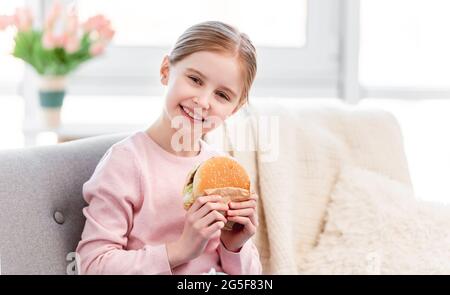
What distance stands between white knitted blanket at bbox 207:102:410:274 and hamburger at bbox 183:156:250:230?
369 millimetres

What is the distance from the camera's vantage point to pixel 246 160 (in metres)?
1.05

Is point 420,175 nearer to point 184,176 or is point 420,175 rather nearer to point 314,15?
point 314,15

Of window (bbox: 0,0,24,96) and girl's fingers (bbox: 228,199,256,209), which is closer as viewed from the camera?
girl's fingers (bbox: 228,199,256,209)

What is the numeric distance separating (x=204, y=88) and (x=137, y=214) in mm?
141

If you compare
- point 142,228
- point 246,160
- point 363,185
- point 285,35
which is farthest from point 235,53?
point 285,35

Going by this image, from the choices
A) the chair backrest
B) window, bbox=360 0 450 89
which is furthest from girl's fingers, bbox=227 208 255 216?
window, bbox=360 0 450 89

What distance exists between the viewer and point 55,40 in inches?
60.1

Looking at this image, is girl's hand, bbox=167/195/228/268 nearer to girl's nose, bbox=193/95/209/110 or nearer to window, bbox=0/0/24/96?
girl's nose, bbox=193/95/209/110

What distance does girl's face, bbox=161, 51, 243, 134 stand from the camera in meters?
0.66

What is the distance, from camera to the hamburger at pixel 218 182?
0.62 m

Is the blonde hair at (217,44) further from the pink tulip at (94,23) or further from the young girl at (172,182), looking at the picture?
the pink tulip at (94,23)

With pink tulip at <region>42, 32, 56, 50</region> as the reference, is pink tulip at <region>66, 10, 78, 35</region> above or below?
above

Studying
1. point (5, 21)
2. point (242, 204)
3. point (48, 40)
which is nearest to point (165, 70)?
point (242, 204)

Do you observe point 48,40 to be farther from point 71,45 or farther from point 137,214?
point 137,214
